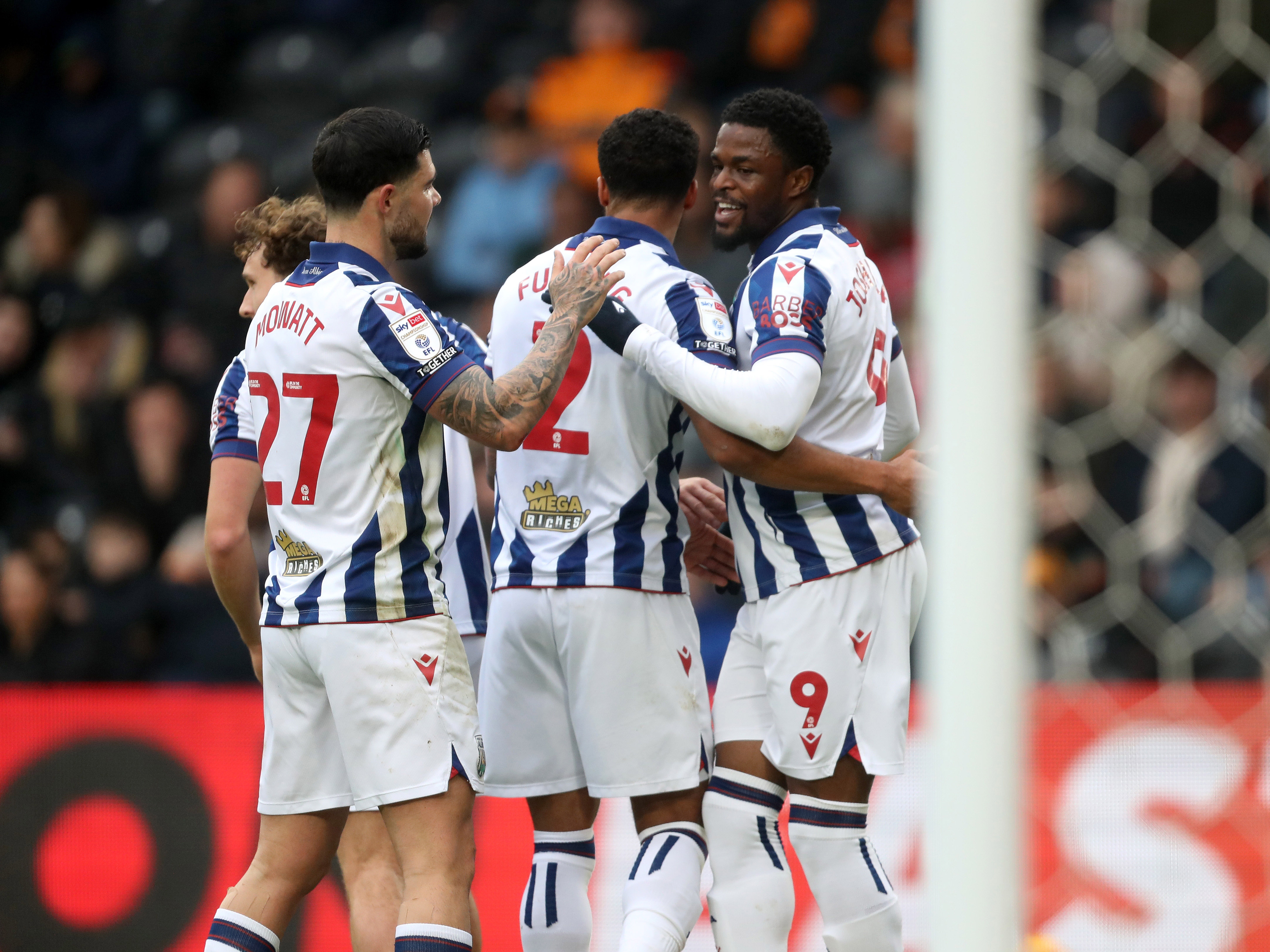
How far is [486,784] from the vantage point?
3268mm

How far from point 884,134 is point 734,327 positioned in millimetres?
3581

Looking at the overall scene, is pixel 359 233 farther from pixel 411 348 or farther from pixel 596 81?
pixel 596 81

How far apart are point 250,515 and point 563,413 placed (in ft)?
3.06

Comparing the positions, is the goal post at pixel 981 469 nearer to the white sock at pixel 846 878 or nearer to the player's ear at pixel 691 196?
the white sock at pixel 846 878

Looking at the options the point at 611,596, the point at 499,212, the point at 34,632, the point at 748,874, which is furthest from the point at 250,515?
the point at 499,212

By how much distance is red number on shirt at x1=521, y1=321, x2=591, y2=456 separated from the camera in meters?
3.22

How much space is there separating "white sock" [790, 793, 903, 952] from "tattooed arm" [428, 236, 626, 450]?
1.03 metres

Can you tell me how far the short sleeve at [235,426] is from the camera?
3.42 meters

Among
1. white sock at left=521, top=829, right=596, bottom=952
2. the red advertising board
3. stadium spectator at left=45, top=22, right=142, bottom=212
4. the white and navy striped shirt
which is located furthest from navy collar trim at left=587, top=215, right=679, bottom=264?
stadium spectator at left=45, top=22, right=142, bottom=212

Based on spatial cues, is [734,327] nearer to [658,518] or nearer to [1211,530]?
[658,518]

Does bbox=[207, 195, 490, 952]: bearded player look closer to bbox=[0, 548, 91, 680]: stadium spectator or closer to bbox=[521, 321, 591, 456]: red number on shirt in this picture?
bbox=[521, 321, 591, 456]: red number on shirt

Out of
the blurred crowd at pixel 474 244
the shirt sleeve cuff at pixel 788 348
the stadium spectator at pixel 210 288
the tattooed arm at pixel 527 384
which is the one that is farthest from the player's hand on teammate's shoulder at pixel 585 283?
the stadium spectator at pixel 210 288

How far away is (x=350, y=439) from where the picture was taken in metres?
2.94

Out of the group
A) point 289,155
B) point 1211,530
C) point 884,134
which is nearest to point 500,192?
point 289,155
